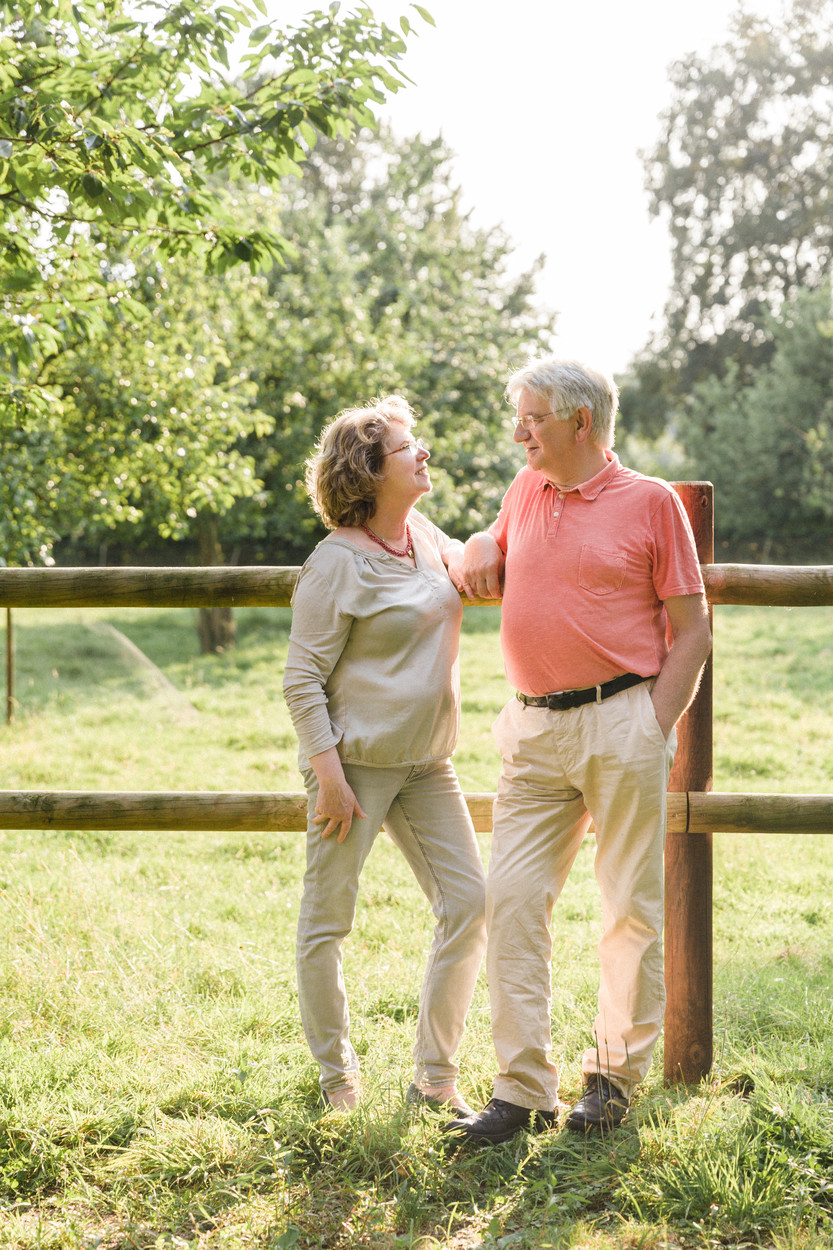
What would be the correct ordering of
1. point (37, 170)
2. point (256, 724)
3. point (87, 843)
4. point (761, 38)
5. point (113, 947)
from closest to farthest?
point (37, 170)
point (113, 947)
point (87, 843)
point (256, 724)
point (761, 38)

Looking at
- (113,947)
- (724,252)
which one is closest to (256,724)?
(113,947)

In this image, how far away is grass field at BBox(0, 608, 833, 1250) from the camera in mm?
2510

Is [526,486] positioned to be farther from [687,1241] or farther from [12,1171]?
[12,1171]

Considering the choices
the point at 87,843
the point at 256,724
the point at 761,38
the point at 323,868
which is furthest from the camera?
the point at 761,38

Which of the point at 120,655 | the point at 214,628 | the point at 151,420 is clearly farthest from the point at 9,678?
the point at 214,628

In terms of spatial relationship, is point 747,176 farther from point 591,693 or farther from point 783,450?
point 591,693

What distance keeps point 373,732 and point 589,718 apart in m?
0.63

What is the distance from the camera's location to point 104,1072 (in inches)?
125

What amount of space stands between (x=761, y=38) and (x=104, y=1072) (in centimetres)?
3585

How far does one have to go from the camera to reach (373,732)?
113 inches

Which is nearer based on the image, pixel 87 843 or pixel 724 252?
pixel 87 843

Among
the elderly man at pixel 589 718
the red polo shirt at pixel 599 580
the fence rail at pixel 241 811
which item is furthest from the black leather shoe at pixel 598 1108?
the red polo shirt at pixel 599 580

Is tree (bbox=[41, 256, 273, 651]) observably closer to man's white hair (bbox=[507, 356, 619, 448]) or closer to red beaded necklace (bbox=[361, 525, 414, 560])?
red beaded necklace (bbox=[361, 525, 414, 560])

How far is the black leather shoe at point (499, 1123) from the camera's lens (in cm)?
279
